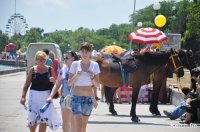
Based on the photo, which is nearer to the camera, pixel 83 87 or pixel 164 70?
pixel 83 87

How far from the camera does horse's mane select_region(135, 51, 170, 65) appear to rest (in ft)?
50.4

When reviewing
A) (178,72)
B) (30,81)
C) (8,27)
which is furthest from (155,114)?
(8,27)

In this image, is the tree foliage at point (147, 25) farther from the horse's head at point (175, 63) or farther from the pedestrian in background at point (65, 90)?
the pedestrian in background at point (65, 90)

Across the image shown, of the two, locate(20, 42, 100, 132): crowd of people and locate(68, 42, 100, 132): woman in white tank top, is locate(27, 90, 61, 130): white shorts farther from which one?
locate(68, 42, 100, 132): woman in white tank top

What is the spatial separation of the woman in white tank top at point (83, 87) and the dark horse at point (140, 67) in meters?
6.30

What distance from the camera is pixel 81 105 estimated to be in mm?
8555

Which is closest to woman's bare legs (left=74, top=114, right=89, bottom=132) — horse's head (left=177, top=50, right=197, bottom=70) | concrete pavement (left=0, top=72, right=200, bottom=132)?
concrete pavement (left=0, top=72, right=200, bottom=132)

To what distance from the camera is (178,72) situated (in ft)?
51.5

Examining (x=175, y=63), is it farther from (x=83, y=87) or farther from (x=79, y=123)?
(x=79, y=123)

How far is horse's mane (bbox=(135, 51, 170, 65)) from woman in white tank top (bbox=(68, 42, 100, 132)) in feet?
22.2

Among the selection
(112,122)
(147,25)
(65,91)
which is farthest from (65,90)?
(147,25)

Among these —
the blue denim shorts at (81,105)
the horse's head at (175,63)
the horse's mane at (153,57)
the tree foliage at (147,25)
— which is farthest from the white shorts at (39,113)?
the tree foliage at (147,25)

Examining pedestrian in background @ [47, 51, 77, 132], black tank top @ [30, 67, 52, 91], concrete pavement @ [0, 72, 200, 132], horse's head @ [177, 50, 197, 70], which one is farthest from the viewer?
horse's head @ [177, 50, 197, 70]

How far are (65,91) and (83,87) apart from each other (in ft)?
4.24
